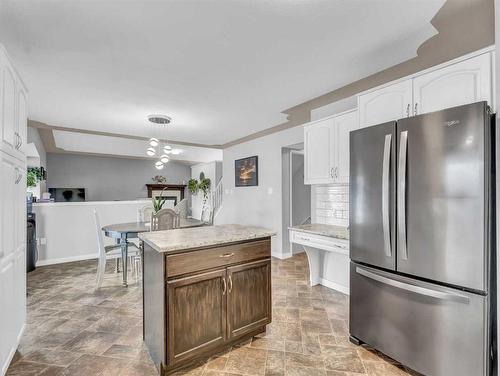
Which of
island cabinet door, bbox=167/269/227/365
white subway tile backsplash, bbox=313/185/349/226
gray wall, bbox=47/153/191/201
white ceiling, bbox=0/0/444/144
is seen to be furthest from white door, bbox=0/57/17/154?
gray wall, bbox=47/153/191/201

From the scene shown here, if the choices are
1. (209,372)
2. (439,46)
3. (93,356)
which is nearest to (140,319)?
(93,356)

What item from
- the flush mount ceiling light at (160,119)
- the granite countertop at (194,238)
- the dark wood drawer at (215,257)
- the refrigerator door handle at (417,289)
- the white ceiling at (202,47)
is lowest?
the refrigerator door handle at (417,289)

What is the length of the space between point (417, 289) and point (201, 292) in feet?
4.82

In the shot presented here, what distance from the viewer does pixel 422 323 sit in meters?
1.73

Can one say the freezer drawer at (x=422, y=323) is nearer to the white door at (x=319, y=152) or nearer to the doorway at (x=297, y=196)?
the white door at (x=319, y=152)

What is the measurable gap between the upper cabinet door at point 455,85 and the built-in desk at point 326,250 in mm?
1399

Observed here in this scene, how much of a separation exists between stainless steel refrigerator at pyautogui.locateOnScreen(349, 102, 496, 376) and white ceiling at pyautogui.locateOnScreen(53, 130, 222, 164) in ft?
17.8

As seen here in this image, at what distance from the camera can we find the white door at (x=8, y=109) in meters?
1.65

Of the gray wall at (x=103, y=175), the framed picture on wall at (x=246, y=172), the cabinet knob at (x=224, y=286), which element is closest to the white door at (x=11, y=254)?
the cabinet knob at (x=224, y=286)

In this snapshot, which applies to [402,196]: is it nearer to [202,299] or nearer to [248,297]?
[248,297]

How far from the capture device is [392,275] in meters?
1.89

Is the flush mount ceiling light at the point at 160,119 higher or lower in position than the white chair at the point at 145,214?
higher

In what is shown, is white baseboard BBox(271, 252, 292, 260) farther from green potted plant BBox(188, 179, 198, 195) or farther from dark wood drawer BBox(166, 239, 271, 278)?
green potted plant BBox(188, 179, 198, 195)

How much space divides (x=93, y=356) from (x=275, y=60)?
9.56ft
